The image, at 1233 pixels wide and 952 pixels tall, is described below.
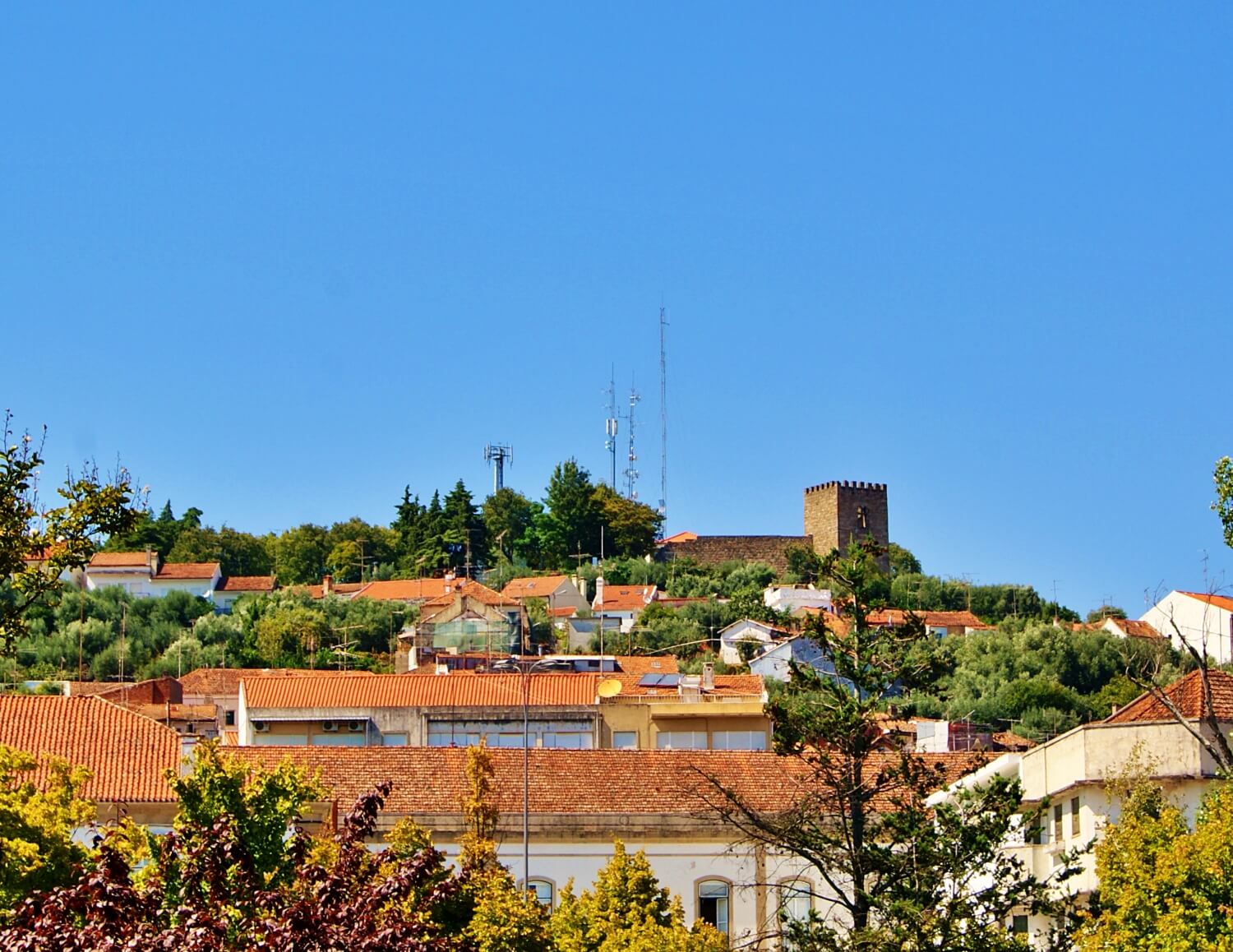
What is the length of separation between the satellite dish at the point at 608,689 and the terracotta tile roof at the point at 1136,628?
137 feet

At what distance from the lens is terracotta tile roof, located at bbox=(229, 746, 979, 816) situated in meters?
37.4

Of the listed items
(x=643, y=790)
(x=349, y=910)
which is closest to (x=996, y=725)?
(x=643, y=790)

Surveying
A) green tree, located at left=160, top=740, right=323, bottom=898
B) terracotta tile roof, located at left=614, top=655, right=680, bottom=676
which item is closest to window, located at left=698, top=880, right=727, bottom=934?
Answer: green tree, located at left=160, top=740, right=323, bottom=898

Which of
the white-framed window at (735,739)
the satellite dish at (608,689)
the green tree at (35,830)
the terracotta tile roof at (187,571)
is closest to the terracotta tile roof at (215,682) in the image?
the satellite dish at (608,689)

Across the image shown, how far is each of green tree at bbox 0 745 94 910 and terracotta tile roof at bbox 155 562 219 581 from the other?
271ft

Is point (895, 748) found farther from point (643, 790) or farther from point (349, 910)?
point (349, 910)

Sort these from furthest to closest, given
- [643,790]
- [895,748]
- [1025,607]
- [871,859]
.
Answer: [1025,607]
[643,790]
[895,748]
[871,859]

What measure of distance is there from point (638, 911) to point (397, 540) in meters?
91.3

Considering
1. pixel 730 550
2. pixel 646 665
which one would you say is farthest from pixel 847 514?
pixel 646 665

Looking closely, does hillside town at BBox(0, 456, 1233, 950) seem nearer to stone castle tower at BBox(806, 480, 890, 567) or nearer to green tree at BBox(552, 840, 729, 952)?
green tree at BBox(552, 840, 729, 952)

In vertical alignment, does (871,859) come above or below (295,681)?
below

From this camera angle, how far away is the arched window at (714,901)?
120ft

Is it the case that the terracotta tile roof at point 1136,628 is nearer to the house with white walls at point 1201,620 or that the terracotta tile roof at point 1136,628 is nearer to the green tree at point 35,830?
the house with white walls at point 1201,620

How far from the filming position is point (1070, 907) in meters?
28.4
